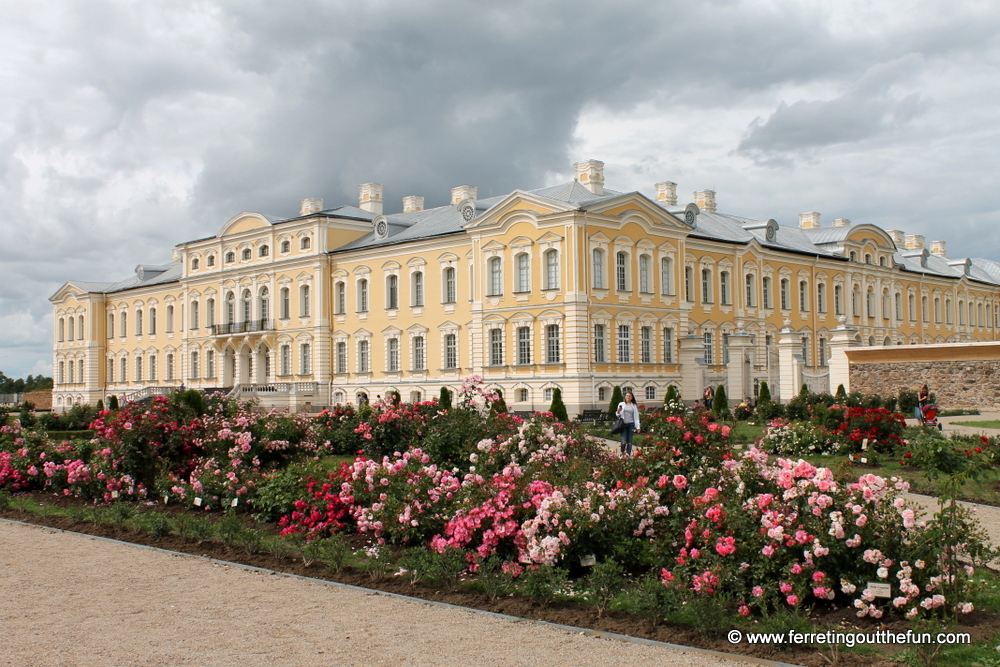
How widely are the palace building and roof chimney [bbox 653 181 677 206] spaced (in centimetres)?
10

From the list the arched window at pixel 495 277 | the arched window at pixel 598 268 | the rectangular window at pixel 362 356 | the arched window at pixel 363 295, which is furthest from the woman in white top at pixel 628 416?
the arched window at pixel 363 295

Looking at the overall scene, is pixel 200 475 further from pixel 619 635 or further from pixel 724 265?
pixel 724 265

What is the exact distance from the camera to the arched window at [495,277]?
37.6m

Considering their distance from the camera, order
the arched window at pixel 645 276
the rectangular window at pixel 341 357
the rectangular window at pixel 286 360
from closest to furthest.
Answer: the arched window at pixel 645 276
the rectangular window at pixel 341 357
the rectangular window at pixel 286 360

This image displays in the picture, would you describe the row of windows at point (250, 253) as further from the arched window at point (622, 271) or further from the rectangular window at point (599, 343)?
the rectangular window at point (599, 343)

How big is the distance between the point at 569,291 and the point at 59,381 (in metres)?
41.1

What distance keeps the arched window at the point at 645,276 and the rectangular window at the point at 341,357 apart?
14448 mm

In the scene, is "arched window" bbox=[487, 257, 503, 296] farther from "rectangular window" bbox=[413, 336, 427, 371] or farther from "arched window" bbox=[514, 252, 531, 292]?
"rectangular window" bbox=[413, 336, 427, 371]

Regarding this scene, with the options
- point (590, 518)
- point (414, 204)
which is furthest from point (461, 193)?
point (590, 518)

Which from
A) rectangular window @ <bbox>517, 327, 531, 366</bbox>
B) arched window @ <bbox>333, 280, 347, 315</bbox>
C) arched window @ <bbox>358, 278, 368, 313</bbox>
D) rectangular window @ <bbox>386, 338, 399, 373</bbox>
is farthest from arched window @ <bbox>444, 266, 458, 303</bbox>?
arched window @ <bbox>333, 280, 347, 315</bbox>

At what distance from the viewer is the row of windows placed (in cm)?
4538

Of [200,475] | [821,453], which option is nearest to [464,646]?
[200,475]

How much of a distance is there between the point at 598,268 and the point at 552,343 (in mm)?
3249

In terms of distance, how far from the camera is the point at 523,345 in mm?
36812
